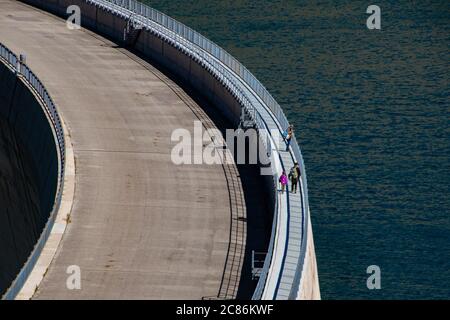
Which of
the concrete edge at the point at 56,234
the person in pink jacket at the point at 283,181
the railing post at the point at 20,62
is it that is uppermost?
the railing post at the point at 20,62

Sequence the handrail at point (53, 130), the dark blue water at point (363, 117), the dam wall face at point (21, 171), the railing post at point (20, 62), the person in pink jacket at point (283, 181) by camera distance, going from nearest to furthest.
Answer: the handrail at point (53, 130) < the person in pink jacket at point (283, 181) < the dam wall face at point (21, 171) < the dark blue water at point (363, 117) < the railing post at point (20, 62)

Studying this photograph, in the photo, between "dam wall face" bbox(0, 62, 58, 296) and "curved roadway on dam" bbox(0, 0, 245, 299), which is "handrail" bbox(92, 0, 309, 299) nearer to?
"curved roadway on dam" bbox(0, 0, 245, 299)

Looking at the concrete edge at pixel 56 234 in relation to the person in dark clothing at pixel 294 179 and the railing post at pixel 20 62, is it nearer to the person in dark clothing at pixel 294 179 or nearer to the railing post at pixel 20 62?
the person in dark clothing at pixel 294 179

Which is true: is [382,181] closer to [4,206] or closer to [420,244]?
[420,244]

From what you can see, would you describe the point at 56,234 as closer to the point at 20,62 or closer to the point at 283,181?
the point at 283,181

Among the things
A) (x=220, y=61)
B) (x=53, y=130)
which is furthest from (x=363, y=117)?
(x=53, y=130)

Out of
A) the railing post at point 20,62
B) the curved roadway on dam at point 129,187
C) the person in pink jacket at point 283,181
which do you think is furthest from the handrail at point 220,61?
the railing post at point 20,62

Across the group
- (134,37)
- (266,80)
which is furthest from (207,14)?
(134,37)

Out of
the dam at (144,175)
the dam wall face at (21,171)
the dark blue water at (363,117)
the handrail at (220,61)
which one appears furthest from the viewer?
the dark blue water at (363,117)
